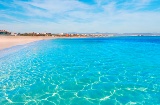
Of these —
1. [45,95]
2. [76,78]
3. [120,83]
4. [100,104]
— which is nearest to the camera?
[100,104]

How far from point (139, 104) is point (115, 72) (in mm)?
8536

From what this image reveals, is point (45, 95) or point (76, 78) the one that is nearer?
point (45, 95)

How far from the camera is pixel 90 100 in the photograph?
38.7ft

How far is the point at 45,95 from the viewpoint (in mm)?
12688

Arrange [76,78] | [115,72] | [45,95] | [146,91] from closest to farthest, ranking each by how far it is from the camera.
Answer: [45,95] → [146,91] → [76,78] → [115,72]

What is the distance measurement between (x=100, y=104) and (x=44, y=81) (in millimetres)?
7380

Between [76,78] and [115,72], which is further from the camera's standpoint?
[115,72]

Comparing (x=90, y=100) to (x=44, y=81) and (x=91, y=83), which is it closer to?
(x=91, y=83)

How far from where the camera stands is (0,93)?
13.1 meters

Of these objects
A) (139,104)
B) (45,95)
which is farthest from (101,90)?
(45,95)

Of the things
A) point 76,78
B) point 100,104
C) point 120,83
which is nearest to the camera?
point 100,104

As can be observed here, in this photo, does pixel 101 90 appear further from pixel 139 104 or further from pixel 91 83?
pixel 139 104

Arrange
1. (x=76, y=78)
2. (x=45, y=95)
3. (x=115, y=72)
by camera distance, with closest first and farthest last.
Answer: (x=45, y=95)
(x=76, y=78)
(x=115, y=72)

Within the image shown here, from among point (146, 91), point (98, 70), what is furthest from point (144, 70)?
point (146, 91)
